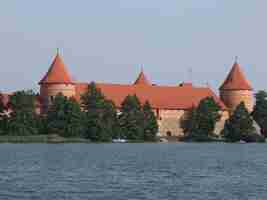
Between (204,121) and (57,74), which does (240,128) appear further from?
(57,74)

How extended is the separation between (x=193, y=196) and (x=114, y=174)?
7.31 meters

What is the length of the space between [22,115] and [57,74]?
43.8ft

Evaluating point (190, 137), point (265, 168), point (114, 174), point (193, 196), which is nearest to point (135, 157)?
point (265, 168)

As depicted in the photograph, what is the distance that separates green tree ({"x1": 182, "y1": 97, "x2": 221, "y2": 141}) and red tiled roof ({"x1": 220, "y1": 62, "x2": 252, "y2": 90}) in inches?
421

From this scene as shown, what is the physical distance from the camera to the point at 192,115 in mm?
80625

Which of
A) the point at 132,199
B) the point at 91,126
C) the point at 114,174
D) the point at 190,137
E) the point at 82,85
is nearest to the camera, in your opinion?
the point at 132,199

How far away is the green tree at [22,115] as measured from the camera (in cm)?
6894

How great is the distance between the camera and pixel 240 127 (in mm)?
75875

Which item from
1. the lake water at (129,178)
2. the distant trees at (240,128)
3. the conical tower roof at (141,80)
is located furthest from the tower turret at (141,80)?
the lake water at (129,178)

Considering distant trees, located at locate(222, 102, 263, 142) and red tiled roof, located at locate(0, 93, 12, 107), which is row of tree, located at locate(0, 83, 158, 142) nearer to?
red tiled roof, located at locate(0, 93, 12, 107)

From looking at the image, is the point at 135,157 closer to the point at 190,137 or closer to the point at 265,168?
the point at 265,168

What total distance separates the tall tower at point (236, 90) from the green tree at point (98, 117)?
792 inches

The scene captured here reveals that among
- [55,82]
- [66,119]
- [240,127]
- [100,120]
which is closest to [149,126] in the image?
[100,120]

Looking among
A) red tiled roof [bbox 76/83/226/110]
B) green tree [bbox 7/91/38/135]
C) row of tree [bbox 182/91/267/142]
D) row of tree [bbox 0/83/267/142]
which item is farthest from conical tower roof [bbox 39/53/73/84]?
row of tree [bbox 182/91/267/142]
